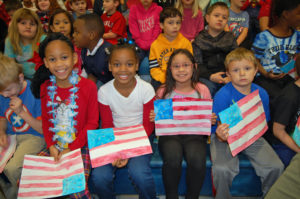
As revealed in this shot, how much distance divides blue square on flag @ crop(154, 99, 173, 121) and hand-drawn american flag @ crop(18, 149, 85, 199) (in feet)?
2.26

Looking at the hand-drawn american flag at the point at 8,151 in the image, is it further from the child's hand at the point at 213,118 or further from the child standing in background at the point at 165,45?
the child's hand at the point at 213,118

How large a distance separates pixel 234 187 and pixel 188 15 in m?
2.22

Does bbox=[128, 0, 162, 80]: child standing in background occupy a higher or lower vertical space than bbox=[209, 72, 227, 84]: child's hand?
higher

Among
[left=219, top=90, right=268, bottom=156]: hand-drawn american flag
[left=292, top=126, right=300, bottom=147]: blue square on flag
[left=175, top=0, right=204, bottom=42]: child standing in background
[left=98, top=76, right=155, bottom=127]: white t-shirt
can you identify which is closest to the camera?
[left=292, top=126, right=300, bottom=147]: blue square on flag

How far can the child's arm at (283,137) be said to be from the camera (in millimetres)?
1801

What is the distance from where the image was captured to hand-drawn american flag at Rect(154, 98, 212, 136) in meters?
1.90

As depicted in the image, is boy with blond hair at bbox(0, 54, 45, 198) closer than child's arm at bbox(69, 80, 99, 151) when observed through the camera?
Yes

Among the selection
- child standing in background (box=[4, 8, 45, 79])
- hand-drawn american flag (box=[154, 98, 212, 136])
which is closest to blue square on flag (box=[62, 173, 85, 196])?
A: hand-drawn american flag (box=[154, 98, 212, 136])

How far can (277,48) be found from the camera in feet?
8.16

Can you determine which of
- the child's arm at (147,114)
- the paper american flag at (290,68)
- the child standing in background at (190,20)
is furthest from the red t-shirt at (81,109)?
the paper american flag at (290,68)

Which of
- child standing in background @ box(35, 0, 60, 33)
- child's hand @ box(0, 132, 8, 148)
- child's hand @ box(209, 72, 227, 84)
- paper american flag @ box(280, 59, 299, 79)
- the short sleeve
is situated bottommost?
child's hand @ box(0, 132, 8, 148)

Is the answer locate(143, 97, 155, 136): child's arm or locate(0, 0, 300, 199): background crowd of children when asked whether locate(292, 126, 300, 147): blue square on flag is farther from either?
locate(143, 97, 155, 136): child's arm

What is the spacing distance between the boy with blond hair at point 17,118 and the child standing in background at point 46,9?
1784 millimetres

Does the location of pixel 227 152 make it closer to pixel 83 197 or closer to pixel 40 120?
pixel 83 197
